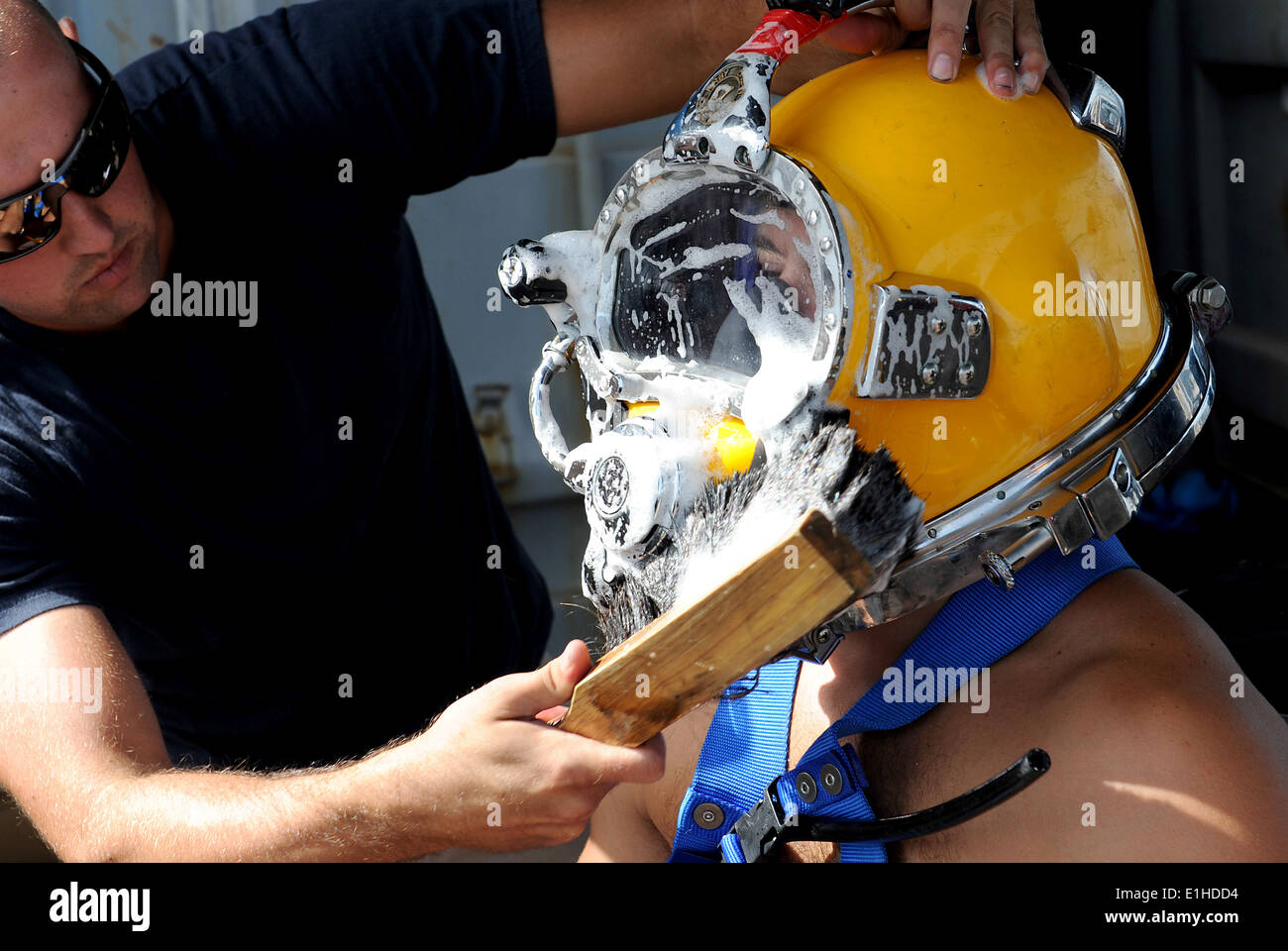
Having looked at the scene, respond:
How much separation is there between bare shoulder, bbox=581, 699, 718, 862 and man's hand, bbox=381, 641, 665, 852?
46 cm

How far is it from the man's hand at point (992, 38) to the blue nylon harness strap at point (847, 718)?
0.60 m

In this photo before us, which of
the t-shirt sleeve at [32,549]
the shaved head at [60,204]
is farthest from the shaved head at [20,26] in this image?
the t-shirt sleeve at [32,549]

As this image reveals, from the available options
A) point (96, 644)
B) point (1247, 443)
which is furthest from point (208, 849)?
point (1247, 443)

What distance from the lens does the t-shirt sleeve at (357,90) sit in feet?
7.70

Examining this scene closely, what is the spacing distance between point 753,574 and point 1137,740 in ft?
1.99

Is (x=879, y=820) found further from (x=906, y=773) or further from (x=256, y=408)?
(x=256, y=408)

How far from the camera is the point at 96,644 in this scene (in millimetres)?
1948

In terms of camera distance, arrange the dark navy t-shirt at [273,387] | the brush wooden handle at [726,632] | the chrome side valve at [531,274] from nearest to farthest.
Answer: the brush wooden handle at [726,632] → the chrome side valve at [531,274] → the dark navy t-shirt at [273,387]

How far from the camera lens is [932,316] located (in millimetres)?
1384

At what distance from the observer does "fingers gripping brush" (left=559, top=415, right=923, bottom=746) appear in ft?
3.58

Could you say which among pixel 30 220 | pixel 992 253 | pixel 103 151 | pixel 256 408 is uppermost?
pixel 103 151

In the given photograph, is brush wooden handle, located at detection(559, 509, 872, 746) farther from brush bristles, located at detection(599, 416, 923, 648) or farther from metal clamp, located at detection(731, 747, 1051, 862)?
metal clamp, located at detection(731, 747, 1051, 862)

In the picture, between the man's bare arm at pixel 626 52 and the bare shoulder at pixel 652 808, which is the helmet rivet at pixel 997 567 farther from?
the man's bare arm at pixel 626 52

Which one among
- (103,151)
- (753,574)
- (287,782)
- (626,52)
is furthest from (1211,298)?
(103,151)
